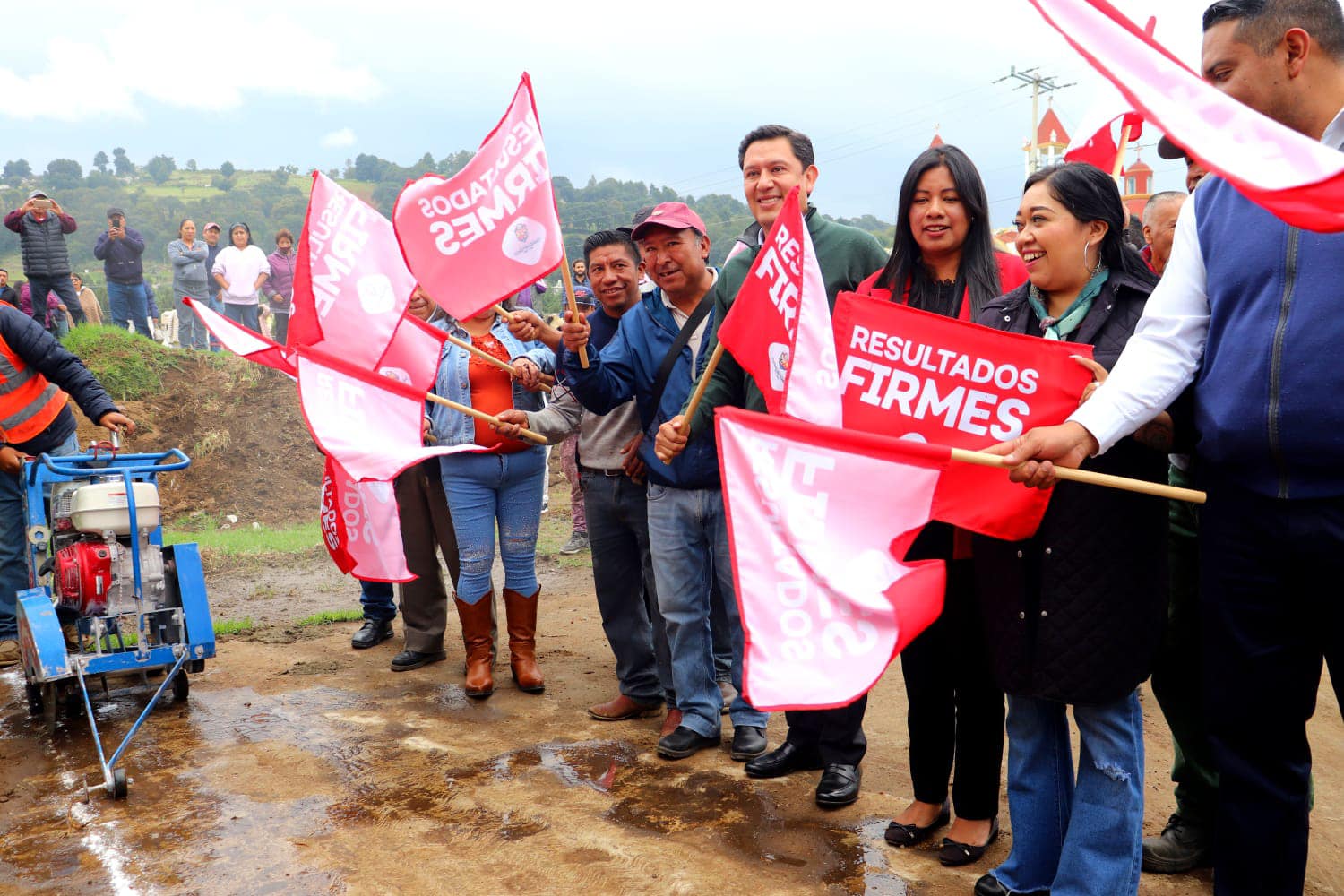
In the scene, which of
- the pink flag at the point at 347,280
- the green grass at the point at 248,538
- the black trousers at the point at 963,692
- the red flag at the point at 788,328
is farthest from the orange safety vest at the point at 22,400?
the black trousers at the point at 963,692

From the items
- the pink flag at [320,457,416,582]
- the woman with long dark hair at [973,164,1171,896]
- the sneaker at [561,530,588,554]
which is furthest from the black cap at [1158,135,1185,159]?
the sneaker at [561,530,588,554]

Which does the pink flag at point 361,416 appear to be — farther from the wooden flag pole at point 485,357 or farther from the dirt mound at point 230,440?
the dirt mound at point 230,440

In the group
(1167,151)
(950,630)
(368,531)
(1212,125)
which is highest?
(1167,151)

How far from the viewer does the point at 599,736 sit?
5180mm

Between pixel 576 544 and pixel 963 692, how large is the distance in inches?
266

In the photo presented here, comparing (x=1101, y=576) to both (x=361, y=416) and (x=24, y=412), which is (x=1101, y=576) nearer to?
(x=361, y=416)

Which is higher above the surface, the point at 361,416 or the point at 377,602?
the point at 361,416

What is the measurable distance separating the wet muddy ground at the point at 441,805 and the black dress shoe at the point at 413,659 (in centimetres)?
25

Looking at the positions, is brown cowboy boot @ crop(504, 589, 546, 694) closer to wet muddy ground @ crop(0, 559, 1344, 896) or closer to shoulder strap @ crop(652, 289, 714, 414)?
wet muddy ground @ crop(0, 559, 1344, 896)

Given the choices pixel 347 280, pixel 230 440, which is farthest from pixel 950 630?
pixel 230 440

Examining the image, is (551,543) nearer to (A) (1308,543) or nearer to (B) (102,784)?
(B) (102,784)

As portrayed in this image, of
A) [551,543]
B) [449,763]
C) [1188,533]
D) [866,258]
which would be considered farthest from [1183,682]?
[551,543]

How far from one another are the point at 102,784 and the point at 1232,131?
463 centimetres

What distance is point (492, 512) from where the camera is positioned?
5.86m
